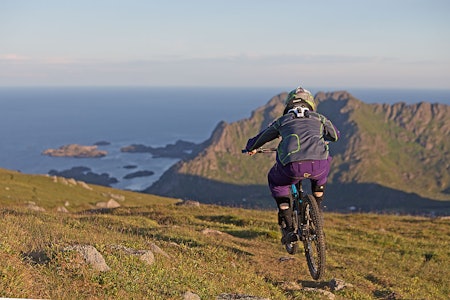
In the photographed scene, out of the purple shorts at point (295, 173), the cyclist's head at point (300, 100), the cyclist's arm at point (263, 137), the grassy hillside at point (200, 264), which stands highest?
the cyclist's head at point (300, 100)

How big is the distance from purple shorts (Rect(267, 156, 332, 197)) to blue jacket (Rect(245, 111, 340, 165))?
0.20m

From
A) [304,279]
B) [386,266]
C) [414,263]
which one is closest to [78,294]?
[304,279]

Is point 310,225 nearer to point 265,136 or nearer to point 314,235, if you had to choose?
point 314,235

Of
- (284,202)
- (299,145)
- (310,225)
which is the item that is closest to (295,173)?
(299,145)

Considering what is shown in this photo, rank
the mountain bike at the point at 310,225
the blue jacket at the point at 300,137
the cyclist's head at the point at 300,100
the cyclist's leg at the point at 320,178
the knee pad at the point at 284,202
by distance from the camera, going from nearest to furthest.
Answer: the blue jacket at the point at 300,137 → the cyclist's leg at the point at 320,178 → the mountain bike at the point at 310,225 → the cyclist's head at the point at 300,100 → the knee pad at the point at 284,202

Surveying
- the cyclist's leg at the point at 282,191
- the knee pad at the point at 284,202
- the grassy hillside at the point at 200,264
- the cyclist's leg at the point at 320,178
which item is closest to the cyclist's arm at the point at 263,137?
the cyclist's leg at the point at 282,191

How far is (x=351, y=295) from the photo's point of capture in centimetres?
1201

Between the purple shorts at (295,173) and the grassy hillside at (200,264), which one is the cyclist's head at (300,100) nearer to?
the purple shorts at (295,173)

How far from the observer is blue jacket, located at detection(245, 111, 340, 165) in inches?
369

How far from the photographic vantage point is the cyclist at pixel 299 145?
30.9 ft

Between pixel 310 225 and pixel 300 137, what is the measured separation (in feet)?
8.68

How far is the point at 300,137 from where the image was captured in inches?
371

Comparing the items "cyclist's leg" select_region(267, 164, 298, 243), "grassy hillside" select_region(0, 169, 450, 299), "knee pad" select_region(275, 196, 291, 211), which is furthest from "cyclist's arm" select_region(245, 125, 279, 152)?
"grassy hillside" select_region(0, 169, 450, 299)

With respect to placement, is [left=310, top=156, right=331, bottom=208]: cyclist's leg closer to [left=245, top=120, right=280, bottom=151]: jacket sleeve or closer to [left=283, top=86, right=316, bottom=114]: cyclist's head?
[left=245, top=120, right=280, bottom=151]: jacket sleeve
